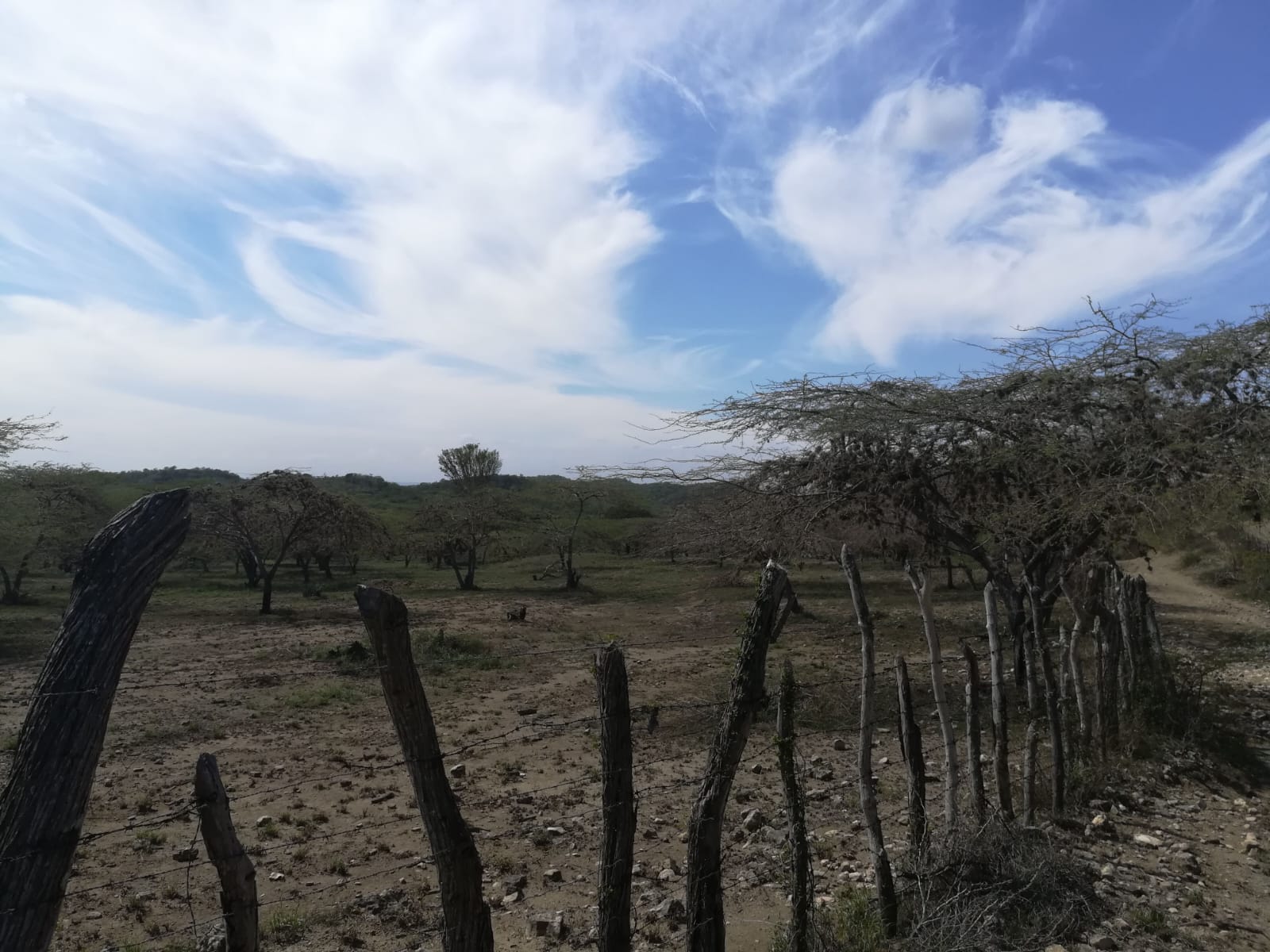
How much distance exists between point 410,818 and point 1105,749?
6.05 meters

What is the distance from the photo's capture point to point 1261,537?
16359 mm

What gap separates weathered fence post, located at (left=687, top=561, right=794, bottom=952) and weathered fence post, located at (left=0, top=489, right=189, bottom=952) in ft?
6.99

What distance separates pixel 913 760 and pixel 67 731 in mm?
3782

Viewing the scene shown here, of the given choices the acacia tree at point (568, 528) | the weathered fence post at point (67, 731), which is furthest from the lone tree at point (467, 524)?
the weathered fence post at point (67, 731)

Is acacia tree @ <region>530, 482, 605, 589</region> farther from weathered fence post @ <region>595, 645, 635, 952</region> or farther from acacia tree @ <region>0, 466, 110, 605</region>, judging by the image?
weathered fence post @ <region>595, 645, 635, 952</region>

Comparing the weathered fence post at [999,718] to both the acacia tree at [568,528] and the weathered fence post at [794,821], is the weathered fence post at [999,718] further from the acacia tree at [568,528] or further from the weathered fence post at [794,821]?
the acacia tree at [568,528]

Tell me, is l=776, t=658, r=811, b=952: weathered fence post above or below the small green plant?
above

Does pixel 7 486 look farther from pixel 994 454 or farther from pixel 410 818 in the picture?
pixel 994 454

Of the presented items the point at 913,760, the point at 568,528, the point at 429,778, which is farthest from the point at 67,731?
the point at 568,528

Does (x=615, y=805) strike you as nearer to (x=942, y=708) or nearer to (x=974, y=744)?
(x=942, y=708)

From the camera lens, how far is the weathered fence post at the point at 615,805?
2996mm

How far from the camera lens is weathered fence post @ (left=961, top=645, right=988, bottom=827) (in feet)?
15.3

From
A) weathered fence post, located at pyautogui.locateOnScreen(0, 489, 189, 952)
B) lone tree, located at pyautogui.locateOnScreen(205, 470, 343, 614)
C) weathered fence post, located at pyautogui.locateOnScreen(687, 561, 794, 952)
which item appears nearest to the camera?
weathered fence post, located at pyautogui.locateOnScreen(0, 489, 189, 952)

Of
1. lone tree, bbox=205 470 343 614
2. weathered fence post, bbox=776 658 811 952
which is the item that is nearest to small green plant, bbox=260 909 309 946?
weathered fence post, bbox=776 658 811 952
